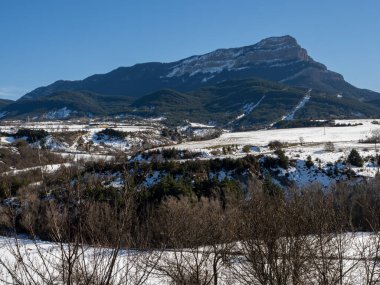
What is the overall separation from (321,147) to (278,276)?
65536 mm

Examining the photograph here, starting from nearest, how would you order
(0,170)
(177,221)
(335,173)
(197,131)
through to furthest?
(177,221) → (335,173) → (0,170) → (197,131)

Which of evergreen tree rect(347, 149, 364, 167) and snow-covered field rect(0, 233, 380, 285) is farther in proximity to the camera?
evergreen tree rect(347, 149, 364, 167)

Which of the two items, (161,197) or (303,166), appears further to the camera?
(303,166)

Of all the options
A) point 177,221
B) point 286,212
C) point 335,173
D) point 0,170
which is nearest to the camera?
point 286,212

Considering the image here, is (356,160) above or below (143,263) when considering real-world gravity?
below

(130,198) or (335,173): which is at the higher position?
(130,198)

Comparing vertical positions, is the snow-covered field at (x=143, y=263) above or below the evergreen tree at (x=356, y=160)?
above

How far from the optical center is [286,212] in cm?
1116

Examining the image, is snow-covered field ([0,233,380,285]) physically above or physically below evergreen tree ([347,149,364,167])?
above

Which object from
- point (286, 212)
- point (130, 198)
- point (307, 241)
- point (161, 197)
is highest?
point (130, 198)

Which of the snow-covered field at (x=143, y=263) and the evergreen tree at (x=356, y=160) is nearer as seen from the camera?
the snow-covered field at (x=143, y=263)

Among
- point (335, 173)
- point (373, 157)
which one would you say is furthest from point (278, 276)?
point (373, 157)

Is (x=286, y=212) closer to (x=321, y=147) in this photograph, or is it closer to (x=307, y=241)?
(x=307, y=241)

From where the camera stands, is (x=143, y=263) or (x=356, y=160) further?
(x=356, y=160)
